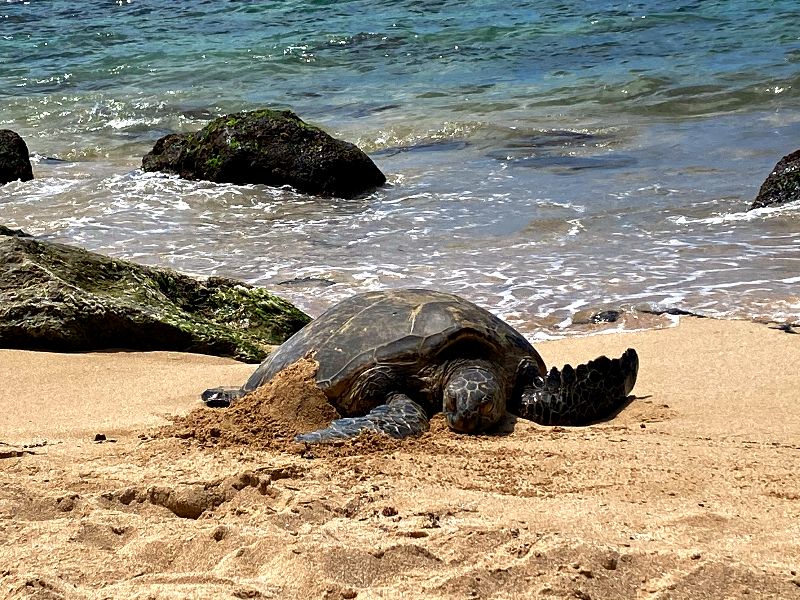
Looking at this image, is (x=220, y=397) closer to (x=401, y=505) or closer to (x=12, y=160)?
(x=401, y=505)

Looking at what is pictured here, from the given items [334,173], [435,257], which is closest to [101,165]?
[334,173]

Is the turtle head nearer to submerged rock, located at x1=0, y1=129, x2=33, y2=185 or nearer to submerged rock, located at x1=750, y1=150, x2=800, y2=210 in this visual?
submerged rock, located at x1=750, y1=150, x2=800, y2=210

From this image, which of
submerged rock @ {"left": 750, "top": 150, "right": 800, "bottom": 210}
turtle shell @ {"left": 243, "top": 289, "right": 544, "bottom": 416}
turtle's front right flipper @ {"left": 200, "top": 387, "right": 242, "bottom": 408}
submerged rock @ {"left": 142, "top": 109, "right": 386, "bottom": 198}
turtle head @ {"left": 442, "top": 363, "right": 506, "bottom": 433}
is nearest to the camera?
turtle head @ {"left": 442, "top": 363, "right": 506, "bottom": 433}

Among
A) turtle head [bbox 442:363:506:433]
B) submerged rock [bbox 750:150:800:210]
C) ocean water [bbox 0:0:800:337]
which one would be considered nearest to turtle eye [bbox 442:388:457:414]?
turtle head [bbox 442:363:506:433]

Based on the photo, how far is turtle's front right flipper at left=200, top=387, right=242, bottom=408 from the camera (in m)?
4.67

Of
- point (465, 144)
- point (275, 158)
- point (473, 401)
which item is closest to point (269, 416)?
point (473, 401)

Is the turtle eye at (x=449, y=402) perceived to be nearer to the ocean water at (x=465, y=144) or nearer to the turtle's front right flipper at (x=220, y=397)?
the turtle's front right flipper at (x=220, y=397)

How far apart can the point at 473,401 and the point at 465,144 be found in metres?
10.2

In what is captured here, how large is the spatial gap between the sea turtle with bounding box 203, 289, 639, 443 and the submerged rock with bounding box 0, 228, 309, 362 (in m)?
1.23

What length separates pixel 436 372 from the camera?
4574mm

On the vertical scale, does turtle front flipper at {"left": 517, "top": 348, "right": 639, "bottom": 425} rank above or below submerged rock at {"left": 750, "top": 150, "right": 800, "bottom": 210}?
above

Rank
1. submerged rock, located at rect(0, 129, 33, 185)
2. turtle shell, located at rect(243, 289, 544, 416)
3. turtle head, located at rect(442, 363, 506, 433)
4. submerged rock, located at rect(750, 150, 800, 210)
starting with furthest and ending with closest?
submerged rock, located at rect(0, 129, 33, 185) < submerged rock, located at rect(750, 150, 800, 210) < turtle shell, located at rect(243, 289, 544, 416) < turtle head, located at rect(442, 363, 506, 433)

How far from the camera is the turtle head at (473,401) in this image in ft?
14.0

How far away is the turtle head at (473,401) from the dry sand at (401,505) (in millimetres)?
81
